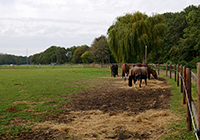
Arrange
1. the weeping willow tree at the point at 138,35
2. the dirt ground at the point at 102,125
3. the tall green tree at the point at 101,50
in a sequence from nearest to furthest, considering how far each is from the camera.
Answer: the dirt ground at the point at 102,125 → the weeping willow tree at the point at 138,35 → the tall green tree at the point at 101,50

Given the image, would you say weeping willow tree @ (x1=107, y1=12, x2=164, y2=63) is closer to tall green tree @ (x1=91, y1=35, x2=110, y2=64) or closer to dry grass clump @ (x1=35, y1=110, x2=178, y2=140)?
dry grass clump @ (x1=35, y1=110, x2=178, y2=140)

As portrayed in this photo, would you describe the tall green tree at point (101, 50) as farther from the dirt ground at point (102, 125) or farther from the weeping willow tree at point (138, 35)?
the dirt ground at point (102, 125)

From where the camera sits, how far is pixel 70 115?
15.1 ft

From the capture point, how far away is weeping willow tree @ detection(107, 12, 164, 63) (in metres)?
22.0

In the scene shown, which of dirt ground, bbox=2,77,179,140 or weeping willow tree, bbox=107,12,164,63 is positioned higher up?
weeping willow tree, bbox=107,12,164,63

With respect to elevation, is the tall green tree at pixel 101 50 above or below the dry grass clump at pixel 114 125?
above

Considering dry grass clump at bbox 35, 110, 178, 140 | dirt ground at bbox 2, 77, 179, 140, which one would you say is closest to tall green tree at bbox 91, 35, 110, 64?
dirt ground at bbox 2, 77, 179, 140

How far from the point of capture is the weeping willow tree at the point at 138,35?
22.0 m

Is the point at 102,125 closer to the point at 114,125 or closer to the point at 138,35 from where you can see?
the point at 114,125

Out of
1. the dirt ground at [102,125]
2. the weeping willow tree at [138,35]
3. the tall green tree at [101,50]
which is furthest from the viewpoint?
the tall green tree at [101,50]

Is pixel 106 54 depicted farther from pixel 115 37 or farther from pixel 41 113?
pixel 41 113

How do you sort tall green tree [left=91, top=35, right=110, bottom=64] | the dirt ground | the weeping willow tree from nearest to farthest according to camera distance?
the dirt ground
the weeping willow tree
tall green tree [left=91, top=35, right=110, bottom=64]

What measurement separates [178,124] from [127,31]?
19658 mm

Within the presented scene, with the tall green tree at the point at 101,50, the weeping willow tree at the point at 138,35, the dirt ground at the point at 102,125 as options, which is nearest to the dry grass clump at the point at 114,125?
the dirt ground at the point at 102,125
